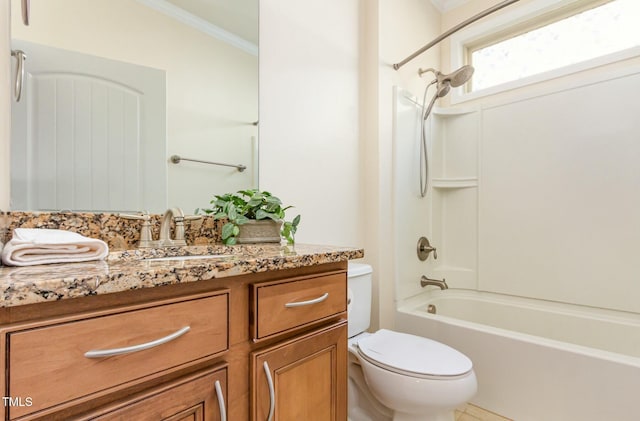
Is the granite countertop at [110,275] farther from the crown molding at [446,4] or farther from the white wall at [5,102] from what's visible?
the crown molding at [446,4]

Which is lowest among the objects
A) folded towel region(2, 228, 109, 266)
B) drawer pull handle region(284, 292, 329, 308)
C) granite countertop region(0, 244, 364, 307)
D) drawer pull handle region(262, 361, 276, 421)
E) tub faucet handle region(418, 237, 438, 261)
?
drawer pull handle region(262, 361, 276, 421)

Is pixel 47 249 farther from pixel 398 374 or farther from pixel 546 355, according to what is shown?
pixel 546 355

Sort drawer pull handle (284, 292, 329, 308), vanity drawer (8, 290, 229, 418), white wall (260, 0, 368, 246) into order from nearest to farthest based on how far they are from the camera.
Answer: vanity drawer (8, 290, 229, 418), drawer pull handle (284, 292, 329, 308), white wall (260, 0, 368, 246)

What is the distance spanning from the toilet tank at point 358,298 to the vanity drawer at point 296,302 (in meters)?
0.57

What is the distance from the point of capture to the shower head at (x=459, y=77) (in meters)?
1.89

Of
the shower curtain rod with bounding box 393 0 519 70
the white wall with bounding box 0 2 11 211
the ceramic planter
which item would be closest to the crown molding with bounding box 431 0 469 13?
the shower curtain rod with bounding box 393 0 519 70

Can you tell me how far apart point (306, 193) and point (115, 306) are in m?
1.18

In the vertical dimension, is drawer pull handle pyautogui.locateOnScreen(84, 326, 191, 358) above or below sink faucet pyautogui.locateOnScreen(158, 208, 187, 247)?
below

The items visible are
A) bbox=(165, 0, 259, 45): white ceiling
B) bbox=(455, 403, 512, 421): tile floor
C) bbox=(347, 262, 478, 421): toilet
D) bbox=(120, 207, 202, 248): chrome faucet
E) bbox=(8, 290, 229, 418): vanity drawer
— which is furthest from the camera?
bbox=(455, 403, 512, 421): tile floor

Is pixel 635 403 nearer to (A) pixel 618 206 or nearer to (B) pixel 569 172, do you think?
(A) pixel 618 206

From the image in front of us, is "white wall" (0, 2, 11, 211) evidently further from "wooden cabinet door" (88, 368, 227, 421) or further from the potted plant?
"wooden cabinet door" (88, 368, 227, 421)

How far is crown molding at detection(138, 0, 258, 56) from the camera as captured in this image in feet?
3.79

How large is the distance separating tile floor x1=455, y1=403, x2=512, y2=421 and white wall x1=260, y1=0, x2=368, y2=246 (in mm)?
1052

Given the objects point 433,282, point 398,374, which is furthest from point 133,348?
point 433,282
